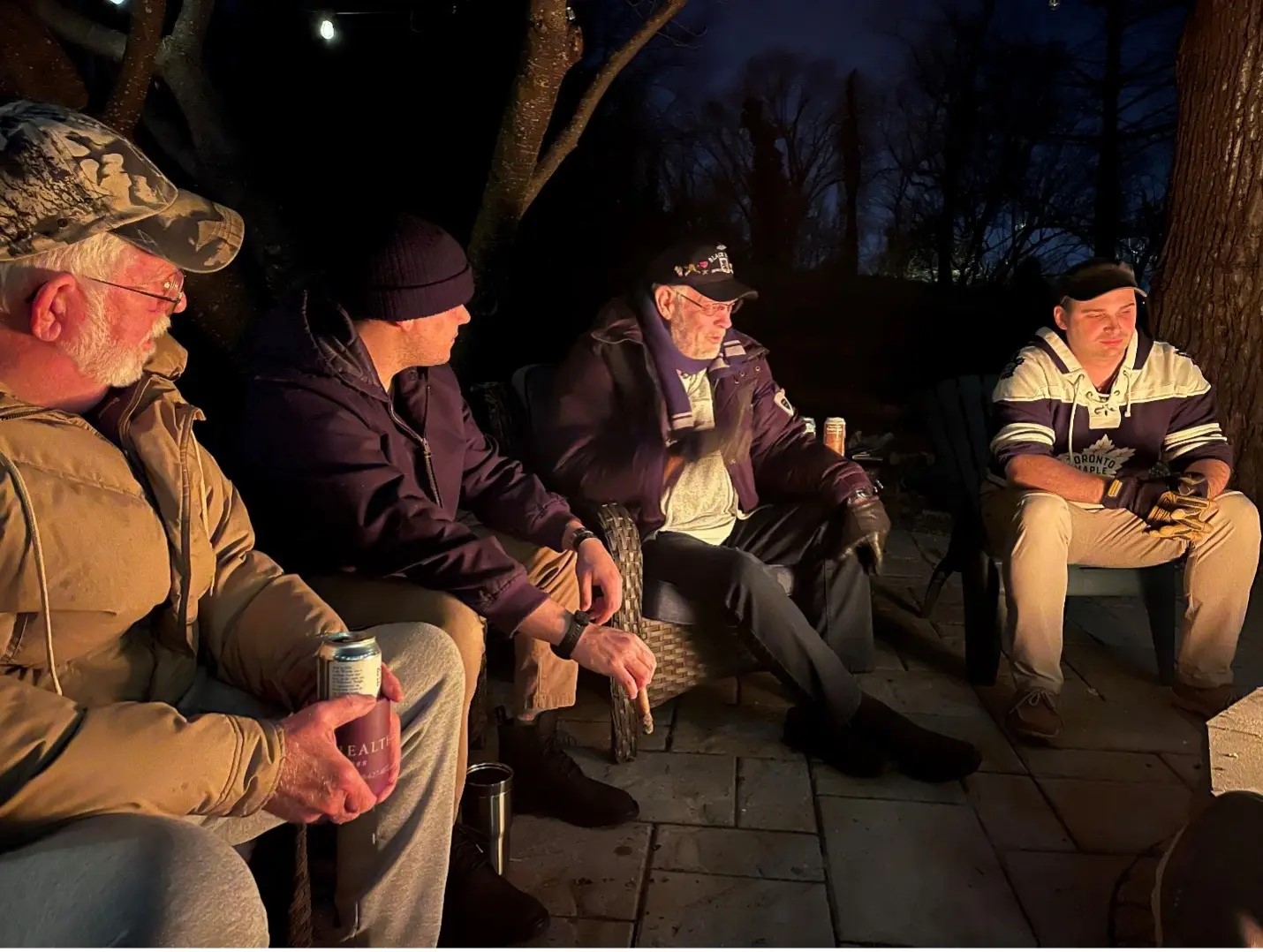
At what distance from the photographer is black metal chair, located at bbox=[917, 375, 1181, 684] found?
3355 millimetres

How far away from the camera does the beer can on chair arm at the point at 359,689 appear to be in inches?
60.4


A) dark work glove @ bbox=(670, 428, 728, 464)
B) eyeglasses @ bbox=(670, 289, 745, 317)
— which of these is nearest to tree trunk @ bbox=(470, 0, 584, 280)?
eyeglasses @ bbox=(670, 289, 745, 317)

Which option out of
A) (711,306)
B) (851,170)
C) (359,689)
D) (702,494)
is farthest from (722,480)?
(851,170)

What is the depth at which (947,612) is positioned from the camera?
4.29 metres

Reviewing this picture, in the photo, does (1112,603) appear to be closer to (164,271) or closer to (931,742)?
(931,742)

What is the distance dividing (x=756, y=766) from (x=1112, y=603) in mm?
2313

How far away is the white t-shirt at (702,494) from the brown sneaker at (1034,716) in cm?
107

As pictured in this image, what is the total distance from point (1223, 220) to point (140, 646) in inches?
194

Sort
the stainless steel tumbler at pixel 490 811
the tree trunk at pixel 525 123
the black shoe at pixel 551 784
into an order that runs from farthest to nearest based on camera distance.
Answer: the tree trunk at pixel 525 123 < the black shoe at pixel 551 784 < the stainless steel tumbler at pixel 490 811

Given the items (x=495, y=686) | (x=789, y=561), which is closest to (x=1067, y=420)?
(x=789, y=561)

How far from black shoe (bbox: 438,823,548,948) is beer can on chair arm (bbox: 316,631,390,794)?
2.03 feet

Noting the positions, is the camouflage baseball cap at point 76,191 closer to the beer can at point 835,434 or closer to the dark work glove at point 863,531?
the dark work glove at point 863,531

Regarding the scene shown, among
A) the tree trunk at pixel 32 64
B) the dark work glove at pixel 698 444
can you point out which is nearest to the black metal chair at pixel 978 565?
the dark work glove at pixel 698 444

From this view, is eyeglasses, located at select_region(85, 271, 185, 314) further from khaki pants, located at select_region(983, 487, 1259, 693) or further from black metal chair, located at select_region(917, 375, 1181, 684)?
black metal chair, located at select_region(917, 375, 1181, 684)
